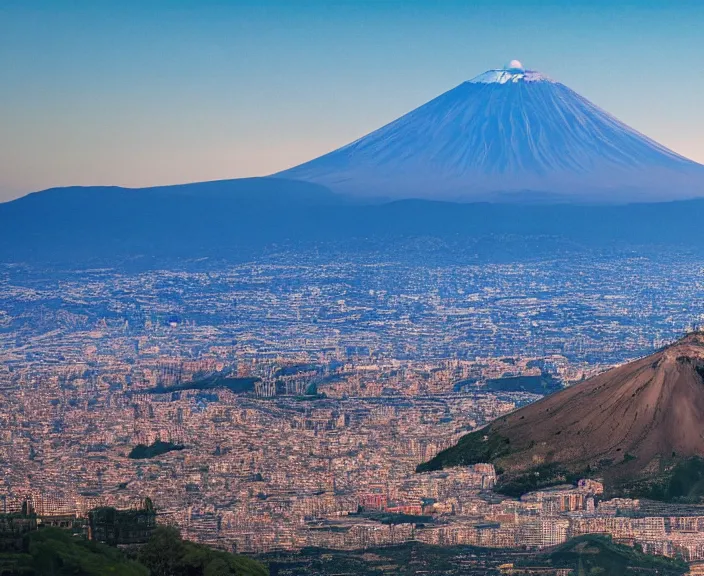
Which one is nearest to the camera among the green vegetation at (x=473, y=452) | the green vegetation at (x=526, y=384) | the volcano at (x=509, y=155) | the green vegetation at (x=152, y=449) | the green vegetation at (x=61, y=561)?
the green vegetation at (x=61, y=561)

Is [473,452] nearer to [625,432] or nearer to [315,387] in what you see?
[625,432]

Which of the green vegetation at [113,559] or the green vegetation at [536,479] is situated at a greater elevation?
the green vegetation at [113,559]

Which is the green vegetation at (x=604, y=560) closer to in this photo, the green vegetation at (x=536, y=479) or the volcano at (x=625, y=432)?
the volcano at (x=625, y=432)

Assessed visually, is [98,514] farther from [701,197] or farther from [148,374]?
[701,197]

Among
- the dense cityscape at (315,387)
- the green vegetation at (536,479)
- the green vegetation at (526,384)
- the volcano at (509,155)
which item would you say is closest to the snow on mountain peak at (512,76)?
the volcano at (509,155)

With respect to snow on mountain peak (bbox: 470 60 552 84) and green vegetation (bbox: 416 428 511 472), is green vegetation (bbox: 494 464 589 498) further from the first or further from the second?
snow on mountain peak (bbox: 470 60 552 84)

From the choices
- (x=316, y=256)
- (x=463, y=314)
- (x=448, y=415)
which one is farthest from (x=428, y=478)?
(x=316, y=256)
